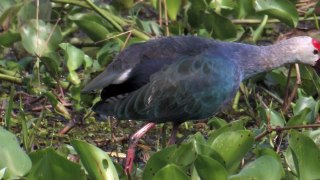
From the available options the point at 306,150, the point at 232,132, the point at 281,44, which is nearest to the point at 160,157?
the point at 232,132

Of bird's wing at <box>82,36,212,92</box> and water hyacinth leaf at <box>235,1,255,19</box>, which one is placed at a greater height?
bird's wing at <box>82,36,212,92</box>

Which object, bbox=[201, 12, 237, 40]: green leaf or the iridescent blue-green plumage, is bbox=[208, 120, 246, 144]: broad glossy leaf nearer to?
the iridescent blue-green plumage

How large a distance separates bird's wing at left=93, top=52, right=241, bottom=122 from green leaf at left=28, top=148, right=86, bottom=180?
674mm

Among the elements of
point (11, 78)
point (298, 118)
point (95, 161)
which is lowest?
point (11, 78)

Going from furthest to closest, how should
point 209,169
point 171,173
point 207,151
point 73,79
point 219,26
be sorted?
point 219,26 < point 73,79 < point 207,151 < point 209,169 < point 171,173

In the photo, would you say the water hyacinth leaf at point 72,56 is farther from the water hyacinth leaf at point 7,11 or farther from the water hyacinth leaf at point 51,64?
the water hyacinth leaf at point 7,11

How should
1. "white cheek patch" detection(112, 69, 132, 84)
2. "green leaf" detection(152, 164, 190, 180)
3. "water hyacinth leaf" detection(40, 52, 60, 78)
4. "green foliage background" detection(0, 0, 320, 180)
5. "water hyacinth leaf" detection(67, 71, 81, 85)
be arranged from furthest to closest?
"water hyacinth leaf" detection(67, 71, 81, 85) → "water hyacinth leaf" detection(40, 52, 60, 78) → "green foliage background" detection(0, 0, 320, 180) → "white cheek patch" detection(112, 69, 132, 84) → "green leaf" detection(152, 164, 190, 180)

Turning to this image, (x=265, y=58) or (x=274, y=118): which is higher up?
(x=265, y=58)

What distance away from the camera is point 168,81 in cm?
327

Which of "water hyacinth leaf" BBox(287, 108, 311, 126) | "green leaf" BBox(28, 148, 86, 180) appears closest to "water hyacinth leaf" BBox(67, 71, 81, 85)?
"water hyacinth leaf" BBox(287, 108, 311, 126)

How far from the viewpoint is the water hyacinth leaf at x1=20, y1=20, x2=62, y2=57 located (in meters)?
4.09

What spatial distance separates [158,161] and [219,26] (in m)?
1.49

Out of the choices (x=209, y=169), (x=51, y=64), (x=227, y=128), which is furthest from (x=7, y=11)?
(x=209, y=169)

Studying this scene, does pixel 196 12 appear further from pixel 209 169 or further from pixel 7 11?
pixel 209 169
